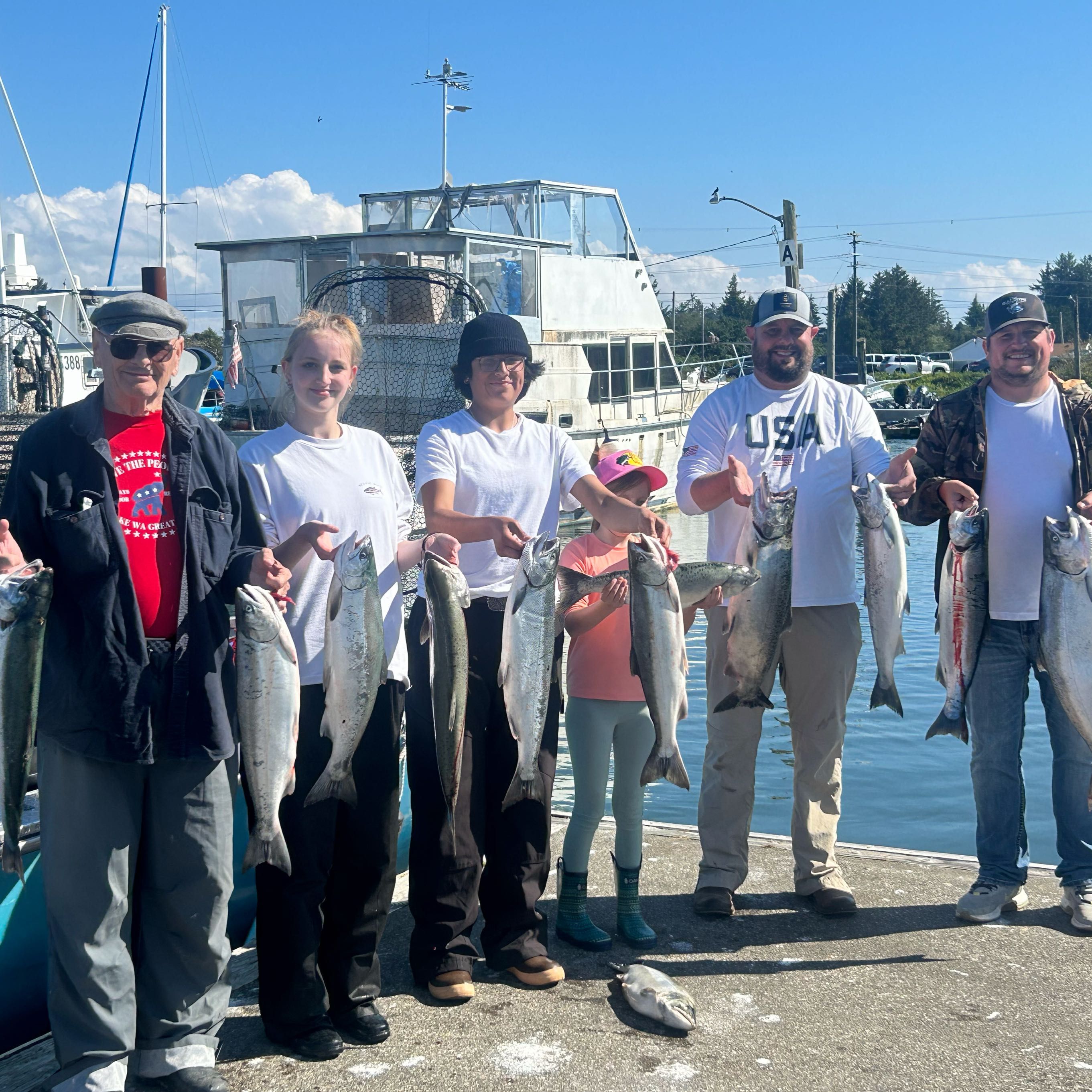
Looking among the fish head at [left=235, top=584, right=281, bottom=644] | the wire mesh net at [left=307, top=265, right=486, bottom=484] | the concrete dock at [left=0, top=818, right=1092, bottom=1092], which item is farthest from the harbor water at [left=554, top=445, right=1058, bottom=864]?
the wire mesh net at [left=307, top=265, right=486, bottom=484]

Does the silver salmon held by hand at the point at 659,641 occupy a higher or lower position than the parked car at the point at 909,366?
lower

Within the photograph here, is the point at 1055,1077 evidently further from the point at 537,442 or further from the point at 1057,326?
the point at 1057,326

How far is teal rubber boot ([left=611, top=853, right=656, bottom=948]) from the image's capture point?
4.65 m

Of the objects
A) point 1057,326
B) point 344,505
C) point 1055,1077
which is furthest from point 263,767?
point 1057,326

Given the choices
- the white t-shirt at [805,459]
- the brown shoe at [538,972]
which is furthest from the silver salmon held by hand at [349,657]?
the white t-shirt at [805,459]

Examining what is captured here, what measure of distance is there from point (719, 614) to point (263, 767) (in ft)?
7.27

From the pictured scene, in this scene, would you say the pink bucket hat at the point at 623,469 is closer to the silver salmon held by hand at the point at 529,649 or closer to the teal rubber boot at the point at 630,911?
the silver salmon held by hand at the point at 529,649

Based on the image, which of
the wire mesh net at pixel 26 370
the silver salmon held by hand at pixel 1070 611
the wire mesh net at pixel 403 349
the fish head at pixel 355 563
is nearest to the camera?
the fish head at pixel 355 563

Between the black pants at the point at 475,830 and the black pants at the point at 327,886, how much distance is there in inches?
9.0

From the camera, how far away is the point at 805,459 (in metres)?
4.87

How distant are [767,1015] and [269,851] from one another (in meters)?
1.89

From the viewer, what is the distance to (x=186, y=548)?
3.48m

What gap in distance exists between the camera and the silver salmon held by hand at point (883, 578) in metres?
4.38

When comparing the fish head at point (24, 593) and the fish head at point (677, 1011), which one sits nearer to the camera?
the fish head at point (24, 593)
